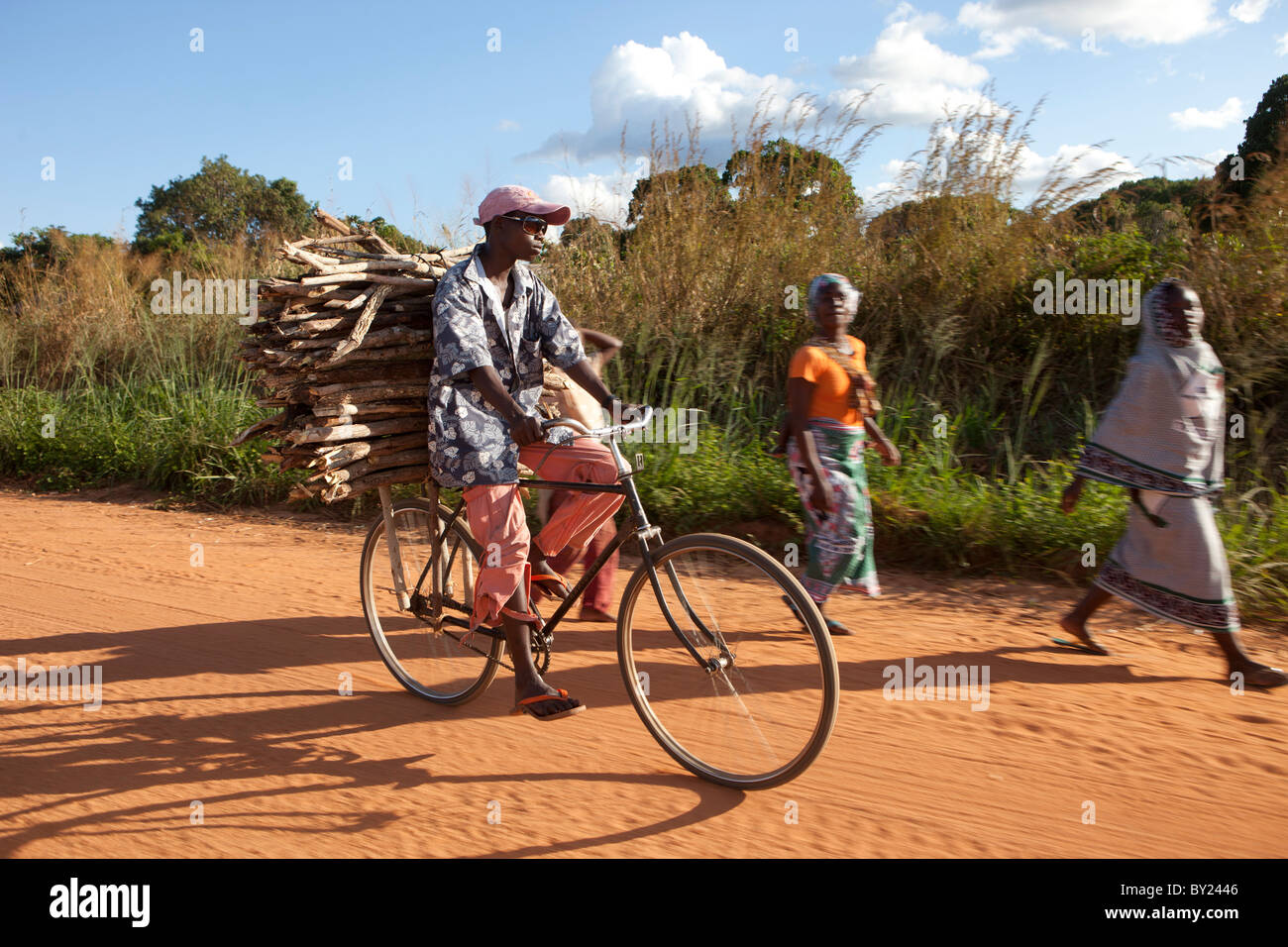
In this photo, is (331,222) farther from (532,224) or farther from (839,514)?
(839,514)

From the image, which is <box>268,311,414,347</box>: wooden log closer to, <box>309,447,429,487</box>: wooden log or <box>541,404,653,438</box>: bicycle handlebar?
<box>309,447,429,487</box>: wooden log

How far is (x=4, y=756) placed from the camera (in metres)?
3.43

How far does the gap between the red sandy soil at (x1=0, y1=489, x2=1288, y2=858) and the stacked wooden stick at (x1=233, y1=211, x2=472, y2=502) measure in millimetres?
1010

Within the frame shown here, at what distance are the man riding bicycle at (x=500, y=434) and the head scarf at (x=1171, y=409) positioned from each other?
2.26m

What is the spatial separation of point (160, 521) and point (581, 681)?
538cm

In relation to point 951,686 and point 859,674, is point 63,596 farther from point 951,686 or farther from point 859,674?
point 951,686

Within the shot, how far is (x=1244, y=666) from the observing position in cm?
385

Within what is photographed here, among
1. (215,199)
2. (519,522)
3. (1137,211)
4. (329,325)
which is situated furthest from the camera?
(215,199)

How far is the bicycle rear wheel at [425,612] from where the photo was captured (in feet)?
12.5

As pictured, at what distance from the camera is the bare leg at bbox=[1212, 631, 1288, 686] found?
380 cm

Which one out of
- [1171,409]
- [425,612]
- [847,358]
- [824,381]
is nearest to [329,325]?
[425,612]

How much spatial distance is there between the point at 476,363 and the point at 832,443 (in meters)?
1.92

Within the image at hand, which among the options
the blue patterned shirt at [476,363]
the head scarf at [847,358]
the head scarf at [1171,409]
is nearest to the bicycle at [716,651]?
the blue patterned shirt at [476,363]

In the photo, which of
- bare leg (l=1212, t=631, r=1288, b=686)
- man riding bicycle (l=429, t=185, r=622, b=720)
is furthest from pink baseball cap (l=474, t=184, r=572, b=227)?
bare leg (l=1212, t=631, r=1288, b=686)
